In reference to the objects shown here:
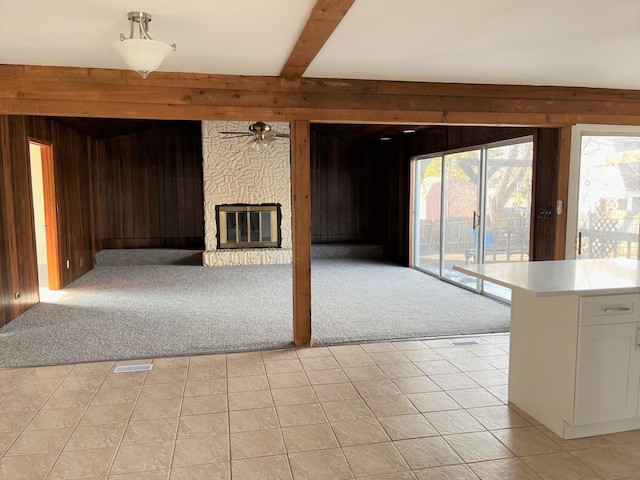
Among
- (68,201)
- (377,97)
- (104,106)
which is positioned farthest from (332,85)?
(68,201)

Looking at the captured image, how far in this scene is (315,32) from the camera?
2.63 m

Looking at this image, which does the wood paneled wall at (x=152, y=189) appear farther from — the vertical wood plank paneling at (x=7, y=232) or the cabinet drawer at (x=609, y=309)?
the cabinet drawer at (x=609, y=309)

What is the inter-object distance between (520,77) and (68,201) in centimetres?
614

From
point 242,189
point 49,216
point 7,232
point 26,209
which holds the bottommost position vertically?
point 7,232

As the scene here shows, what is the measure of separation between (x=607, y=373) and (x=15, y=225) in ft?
17.5

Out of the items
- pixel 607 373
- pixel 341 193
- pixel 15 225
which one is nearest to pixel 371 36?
pixel 607 373

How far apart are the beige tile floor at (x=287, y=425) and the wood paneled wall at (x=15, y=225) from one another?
169cm

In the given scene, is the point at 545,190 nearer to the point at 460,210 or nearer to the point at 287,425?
the point at 460,210

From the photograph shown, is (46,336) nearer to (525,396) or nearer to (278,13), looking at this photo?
(278,13)

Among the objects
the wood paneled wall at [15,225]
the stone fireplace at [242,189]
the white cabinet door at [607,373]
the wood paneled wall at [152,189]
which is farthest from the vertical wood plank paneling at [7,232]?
the white cabinet door at [607,373]

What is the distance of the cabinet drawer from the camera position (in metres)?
2.43

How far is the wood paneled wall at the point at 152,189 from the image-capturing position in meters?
9.01

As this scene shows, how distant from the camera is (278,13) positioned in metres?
2.46

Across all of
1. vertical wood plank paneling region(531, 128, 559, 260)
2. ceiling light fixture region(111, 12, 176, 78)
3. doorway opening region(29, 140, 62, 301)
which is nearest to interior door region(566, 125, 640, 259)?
vertical wood plank paneling region(531, 128, 559, 260)
